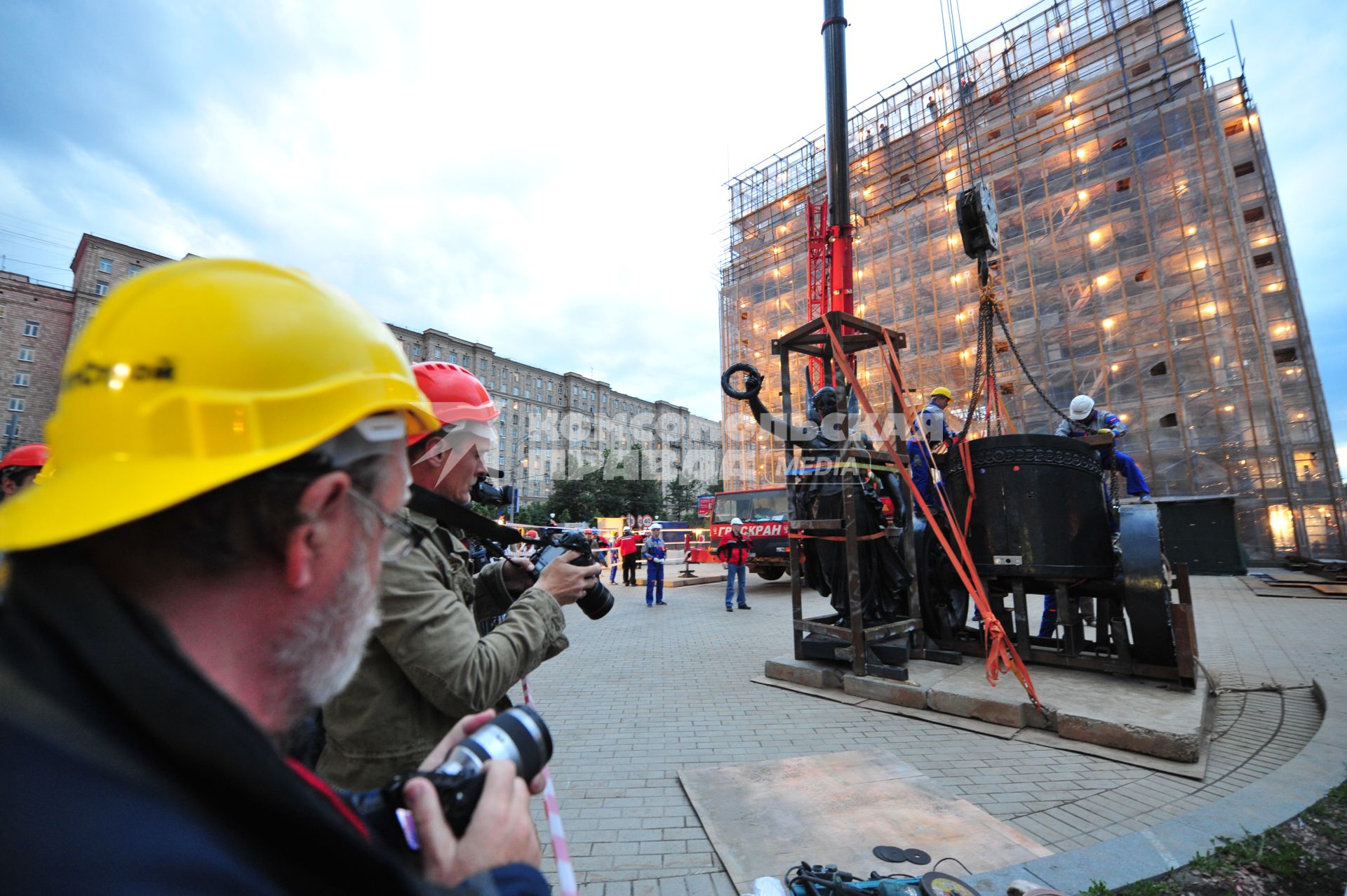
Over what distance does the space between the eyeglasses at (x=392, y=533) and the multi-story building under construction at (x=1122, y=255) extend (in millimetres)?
18261

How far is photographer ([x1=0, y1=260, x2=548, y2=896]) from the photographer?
1.63ft

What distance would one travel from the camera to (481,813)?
86cm

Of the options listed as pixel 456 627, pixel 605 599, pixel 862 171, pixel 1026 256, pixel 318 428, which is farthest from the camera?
pixel 862 171

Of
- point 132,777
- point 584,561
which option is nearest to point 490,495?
point 584,561

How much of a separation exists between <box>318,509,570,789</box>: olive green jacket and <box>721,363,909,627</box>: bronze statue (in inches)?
180

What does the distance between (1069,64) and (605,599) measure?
34.2m

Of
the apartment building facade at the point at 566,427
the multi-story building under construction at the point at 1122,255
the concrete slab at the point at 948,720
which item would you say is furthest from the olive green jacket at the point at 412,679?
the apartment building facade at the point at 566,427

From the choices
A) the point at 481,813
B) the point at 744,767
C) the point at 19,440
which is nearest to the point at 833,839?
the point at 744,767

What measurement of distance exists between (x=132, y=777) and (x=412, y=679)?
1.12 meters

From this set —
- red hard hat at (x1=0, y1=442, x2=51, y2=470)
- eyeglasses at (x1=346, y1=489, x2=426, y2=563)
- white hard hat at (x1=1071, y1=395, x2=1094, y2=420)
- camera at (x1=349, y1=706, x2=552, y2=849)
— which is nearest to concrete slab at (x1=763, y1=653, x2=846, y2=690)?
white hard hat at (x1=1071, y1=395, x2=1094, y2=420)

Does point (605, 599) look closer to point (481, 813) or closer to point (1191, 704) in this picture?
point (481, 813)

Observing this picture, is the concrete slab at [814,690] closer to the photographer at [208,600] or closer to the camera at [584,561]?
the camera at [584,561]

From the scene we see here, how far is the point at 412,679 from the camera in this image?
156 centimetres

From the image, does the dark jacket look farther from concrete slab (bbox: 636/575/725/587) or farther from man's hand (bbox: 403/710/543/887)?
concrete slab (bbox: 636/575/725/587)
